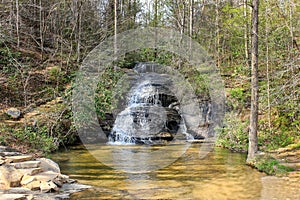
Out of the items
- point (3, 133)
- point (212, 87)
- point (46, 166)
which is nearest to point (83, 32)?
point (212, 87)

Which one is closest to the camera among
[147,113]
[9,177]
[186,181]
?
[9,177]

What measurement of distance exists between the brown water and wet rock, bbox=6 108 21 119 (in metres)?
3.19

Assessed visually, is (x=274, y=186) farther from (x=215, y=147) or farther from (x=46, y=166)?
(x=215, y=147)

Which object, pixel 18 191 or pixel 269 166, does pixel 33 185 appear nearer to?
pixel 18 191

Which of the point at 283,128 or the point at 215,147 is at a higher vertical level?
the point at 283,128

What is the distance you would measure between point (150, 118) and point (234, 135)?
4226 millimetres

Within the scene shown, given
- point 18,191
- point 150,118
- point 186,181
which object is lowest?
point 186,181

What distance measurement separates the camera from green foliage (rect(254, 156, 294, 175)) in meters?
6.91

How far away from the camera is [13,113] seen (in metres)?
11.2

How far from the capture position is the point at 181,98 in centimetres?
1505

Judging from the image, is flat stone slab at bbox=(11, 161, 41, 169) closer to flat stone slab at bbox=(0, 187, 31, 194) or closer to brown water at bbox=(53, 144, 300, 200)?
flat stone slab at bbox=(0, 187, 31, 194)

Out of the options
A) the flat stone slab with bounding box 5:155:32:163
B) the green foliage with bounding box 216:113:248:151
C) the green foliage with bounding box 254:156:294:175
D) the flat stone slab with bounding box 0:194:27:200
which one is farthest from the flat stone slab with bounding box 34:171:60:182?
the green foliage with bounding box 216:113:248:151

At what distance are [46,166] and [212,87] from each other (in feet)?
31.8

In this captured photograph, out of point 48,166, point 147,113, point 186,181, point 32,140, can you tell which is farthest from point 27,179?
point 147,113
